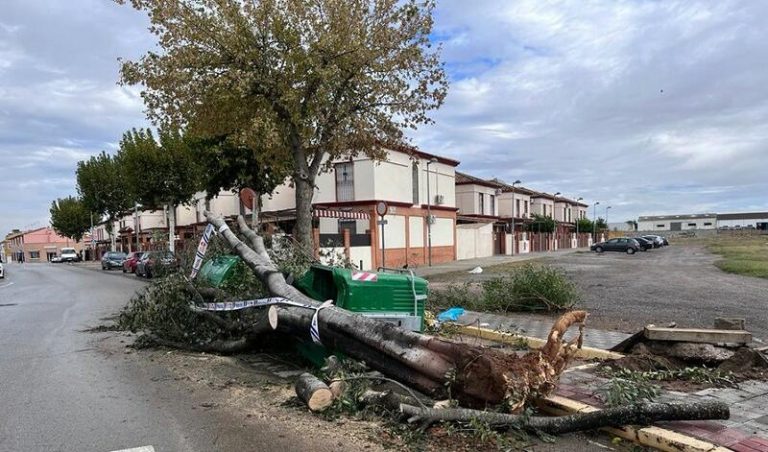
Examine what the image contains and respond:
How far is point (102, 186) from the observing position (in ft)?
158

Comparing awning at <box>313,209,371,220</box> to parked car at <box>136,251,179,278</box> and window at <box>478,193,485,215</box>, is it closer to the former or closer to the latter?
parked car at <box>136,251,179,278</box>

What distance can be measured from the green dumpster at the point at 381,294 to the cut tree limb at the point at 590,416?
205 cm

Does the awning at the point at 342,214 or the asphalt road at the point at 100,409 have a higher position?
the awning at the point at 342,214

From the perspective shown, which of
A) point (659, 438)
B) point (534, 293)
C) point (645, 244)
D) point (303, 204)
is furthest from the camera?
point (645, 244)

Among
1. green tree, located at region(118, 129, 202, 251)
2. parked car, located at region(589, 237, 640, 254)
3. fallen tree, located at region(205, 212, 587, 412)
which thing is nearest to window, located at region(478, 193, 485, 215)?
→ parked car, located at region(589, 237, 640, 254)

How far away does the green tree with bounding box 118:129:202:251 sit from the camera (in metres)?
30.8

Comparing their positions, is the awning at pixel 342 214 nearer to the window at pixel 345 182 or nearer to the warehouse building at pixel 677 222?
the window at pixel 345 182

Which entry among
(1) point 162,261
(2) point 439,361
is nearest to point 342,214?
(1) point 162,261

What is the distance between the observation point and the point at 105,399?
5938 millimetres

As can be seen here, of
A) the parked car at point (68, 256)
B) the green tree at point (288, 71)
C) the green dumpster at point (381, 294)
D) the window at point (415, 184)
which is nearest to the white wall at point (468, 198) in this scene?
the window at point (415, 184)

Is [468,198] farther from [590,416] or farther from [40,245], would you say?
[40,245]

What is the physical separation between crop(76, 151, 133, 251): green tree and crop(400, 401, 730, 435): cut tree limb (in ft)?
157

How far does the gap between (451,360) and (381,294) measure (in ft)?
6.41

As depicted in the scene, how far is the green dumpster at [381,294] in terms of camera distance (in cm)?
669
